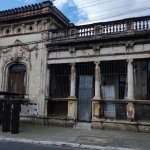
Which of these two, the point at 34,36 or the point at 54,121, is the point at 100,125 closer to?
the point at 54,121

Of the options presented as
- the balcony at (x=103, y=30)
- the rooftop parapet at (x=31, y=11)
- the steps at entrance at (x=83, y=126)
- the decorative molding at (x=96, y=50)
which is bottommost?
the steps at entrance at (x=83, y=126)

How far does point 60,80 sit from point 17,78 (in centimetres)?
328

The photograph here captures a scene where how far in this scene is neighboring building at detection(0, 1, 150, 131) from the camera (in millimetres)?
13602

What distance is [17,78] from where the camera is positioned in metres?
17.2

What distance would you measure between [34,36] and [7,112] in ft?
20.6

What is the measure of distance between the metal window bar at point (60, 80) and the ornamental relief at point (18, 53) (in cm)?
171

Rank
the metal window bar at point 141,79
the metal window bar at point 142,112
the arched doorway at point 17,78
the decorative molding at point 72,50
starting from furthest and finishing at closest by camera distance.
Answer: the arched doorway at point 17,78, the decorative molding at point 72,50, the metal window bar at point 141,79, the metal window bar at point 142,112

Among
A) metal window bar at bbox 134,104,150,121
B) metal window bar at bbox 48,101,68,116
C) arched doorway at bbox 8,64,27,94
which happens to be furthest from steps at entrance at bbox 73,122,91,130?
arched doorway at bbox 8,64,27,94

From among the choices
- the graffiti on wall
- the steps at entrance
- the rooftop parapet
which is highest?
the rooftop parapet

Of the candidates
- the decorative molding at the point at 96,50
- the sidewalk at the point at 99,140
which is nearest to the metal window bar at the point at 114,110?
the sidewalk at the point at 99,140

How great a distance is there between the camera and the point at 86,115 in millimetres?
14883

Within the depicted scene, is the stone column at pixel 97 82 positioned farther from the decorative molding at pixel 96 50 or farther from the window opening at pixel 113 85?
the decorative molding at pixel 96 50

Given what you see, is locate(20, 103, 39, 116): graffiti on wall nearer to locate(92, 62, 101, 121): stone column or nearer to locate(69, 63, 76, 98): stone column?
locate(69, 63, 76, 98): stone column

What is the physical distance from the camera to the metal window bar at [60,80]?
15898 mm
